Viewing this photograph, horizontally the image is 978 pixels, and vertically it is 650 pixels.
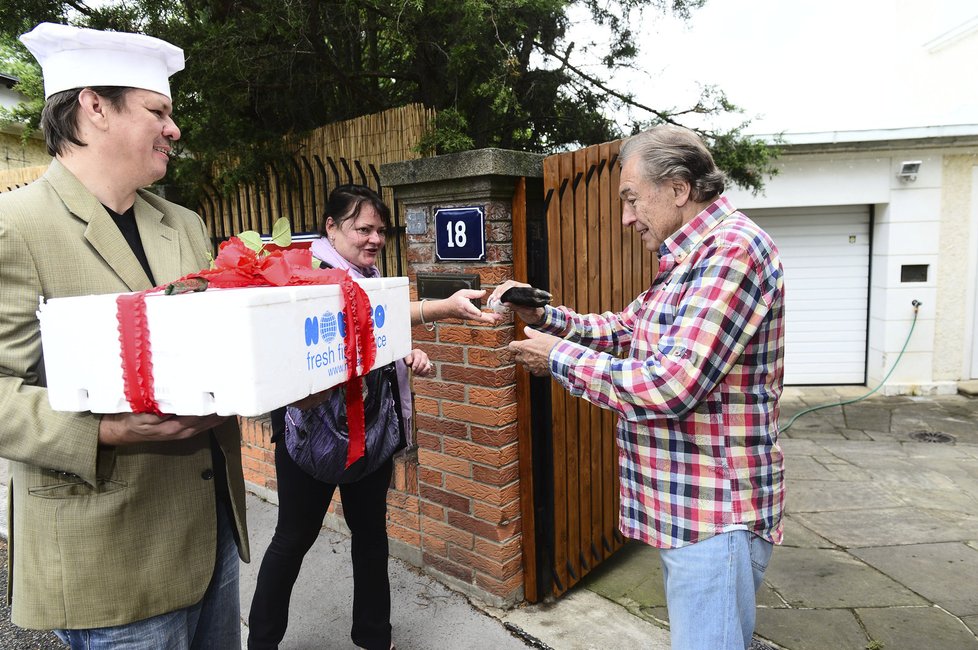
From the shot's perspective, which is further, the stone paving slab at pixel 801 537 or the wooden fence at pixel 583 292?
the stone paving slab at pixel 801 537

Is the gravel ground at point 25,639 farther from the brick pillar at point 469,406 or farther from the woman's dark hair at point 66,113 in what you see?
the woman's dark hair at point 66,113

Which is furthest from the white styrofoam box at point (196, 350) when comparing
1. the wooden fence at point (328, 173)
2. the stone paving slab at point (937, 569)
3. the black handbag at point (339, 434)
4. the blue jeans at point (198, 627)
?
the stone paving slab at point (937, 569)

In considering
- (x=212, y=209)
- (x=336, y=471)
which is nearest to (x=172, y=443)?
(x=336, y=471)

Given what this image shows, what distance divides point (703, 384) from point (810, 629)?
211cm

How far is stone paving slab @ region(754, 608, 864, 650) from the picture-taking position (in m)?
2.75

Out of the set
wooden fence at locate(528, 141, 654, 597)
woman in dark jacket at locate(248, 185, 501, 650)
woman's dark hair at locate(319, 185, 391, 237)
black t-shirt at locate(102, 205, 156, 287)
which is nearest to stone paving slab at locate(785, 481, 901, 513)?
wooden fence at locate(528, 141, 654, 597)

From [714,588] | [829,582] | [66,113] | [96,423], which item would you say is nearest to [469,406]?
[714,588]

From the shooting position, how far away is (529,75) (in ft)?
13.8

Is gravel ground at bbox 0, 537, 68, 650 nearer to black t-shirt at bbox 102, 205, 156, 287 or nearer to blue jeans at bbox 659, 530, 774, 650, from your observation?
black t-shirt at bbox 102, 205, 156, 287

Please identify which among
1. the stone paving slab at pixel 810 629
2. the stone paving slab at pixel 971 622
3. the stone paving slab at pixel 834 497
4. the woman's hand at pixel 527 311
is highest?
the woman's hand at pixel 527 311

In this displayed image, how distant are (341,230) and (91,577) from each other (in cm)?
145

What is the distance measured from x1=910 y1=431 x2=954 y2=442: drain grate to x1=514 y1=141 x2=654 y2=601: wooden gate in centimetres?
493

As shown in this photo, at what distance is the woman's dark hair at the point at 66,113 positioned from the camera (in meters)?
1.40

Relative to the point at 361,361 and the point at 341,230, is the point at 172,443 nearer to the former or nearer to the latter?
the point at 361,361
